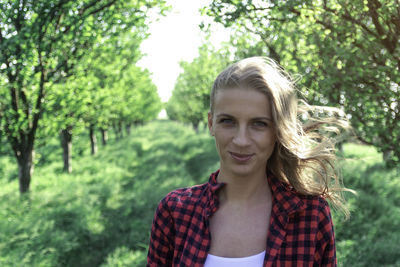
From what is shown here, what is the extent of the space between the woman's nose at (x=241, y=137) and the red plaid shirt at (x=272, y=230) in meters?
0.38

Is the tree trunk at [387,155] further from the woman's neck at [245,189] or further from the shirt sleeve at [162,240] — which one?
the shirt sleeve at [162,240]

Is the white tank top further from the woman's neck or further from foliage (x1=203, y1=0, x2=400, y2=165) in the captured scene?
foliage (x1=203, y1=0, x2=400, y2=165)

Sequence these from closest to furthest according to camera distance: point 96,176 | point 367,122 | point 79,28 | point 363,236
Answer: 1. point 367,122
2. point 363,236
3. point 79,28
4. point 96,176

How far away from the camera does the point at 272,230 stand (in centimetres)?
172

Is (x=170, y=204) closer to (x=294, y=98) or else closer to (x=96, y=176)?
(x=294, y=98)

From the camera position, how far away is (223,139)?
173 centimetres

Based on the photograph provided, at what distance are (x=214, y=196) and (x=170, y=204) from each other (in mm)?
270

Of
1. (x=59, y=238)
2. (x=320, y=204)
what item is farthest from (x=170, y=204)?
(x=59, y=238)

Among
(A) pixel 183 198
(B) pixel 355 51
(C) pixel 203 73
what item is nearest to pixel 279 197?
(A) pixel 183 198

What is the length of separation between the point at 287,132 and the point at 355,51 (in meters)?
3.75

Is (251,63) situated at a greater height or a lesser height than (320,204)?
greater

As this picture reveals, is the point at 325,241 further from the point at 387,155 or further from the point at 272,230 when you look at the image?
the point at 387,155

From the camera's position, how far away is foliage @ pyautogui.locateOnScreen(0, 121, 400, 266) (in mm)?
6035

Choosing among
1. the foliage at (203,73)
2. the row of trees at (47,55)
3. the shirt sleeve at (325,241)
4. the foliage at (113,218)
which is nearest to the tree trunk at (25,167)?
the row of trees at (47,55)
